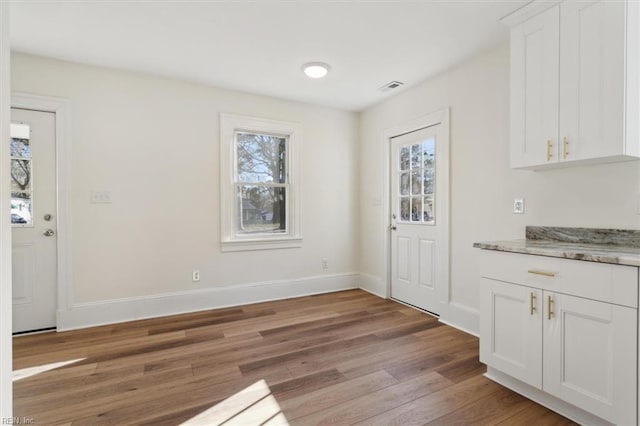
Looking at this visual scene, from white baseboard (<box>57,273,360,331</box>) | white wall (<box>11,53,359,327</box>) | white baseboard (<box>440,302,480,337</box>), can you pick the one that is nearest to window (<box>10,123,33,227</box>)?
white wall (<box>11,53,359,327</box>)

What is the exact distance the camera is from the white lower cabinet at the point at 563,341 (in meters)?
1.48

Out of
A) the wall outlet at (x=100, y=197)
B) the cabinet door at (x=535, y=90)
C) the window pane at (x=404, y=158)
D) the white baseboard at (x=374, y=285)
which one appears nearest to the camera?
the cabinet door at (x=535, y=90)

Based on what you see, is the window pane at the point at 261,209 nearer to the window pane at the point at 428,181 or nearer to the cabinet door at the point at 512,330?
the window pane at the point at 428,181

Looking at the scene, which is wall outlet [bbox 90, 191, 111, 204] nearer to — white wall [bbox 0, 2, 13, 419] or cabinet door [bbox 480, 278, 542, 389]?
white wall [bbox 0, 2, 13, 419]

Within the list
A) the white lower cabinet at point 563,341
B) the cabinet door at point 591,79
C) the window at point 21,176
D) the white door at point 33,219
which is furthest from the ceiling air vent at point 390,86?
the window at point 21,176

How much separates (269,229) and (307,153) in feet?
3.64

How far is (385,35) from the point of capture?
8.29ft

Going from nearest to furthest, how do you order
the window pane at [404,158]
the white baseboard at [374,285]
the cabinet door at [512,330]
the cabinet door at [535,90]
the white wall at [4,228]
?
the white wall at [4,228]
the cabinet door at [512,330]
the cabinet door at [535,90]
the window pane at [404,158]
the white baseboard at [374,285]

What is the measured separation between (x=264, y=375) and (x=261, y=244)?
1867 millimetres

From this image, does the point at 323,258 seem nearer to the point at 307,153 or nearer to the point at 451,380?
the point at 307,153

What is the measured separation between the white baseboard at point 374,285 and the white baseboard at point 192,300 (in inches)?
6.1

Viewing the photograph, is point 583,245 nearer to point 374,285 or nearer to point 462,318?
point 462,318

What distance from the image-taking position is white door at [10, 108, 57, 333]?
2.86 metres

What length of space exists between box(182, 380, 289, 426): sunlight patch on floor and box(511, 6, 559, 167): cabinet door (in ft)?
7.40
